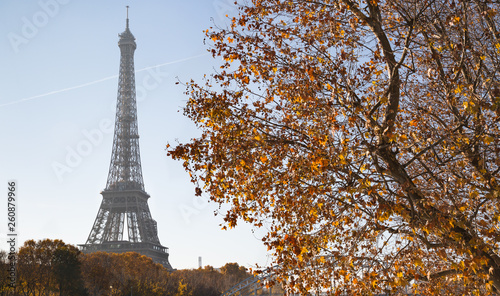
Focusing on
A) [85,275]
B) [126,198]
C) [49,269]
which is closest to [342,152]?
[49,269]

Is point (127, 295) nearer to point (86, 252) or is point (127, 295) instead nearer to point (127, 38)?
point (86, 252)

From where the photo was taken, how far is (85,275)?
165ft

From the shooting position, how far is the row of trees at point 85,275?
131 feet

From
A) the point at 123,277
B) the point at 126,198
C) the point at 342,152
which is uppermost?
the point at 126,198

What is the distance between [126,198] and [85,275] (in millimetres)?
22734

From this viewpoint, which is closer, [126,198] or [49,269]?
[49,269]

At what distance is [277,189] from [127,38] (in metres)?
81.3

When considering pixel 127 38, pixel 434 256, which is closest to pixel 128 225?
pixel 127 38

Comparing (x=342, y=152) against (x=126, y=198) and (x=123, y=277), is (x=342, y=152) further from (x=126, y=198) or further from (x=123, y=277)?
(x=126, y=198)

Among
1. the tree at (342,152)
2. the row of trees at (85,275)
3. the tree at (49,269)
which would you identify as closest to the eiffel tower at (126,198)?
the row of trees at (85,275)

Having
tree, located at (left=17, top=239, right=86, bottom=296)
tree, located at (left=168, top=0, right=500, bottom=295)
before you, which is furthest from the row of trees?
tree, located at (left=168, top=0, right=500, bottom=295)

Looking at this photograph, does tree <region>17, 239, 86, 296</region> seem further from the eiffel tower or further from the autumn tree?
the eiffel tower

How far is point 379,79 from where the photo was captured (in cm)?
946

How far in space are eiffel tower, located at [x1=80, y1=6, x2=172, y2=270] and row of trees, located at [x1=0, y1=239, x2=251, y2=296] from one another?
18.0ft
